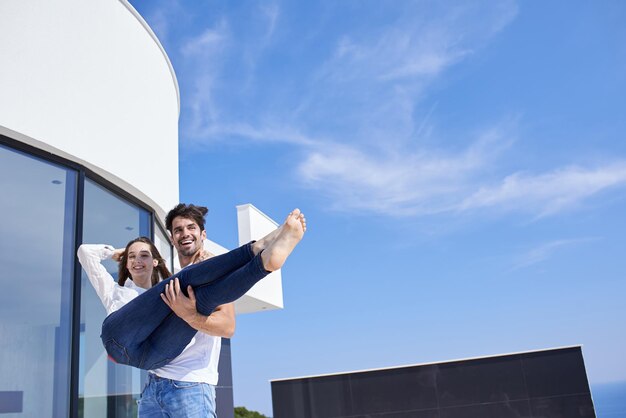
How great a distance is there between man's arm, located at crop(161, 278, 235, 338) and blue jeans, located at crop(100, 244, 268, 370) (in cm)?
3

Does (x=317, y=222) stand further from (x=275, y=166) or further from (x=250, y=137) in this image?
(x=250, y=137)

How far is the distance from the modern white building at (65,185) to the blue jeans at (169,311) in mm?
1579

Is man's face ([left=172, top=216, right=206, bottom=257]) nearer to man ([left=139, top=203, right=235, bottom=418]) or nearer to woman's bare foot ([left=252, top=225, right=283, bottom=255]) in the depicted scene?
man ([left=139, top=203, right=235, bottom=418])

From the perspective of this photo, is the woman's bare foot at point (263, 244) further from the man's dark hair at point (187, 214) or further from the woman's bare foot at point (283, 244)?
the man's dark hair at point (187, 214)

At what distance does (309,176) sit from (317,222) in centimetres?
761

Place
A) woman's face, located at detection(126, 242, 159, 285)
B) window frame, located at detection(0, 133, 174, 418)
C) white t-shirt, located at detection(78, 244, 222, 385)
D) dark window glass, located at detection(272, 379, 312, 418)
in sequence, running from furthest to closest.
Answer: dark window glass, located at detection(272, 379, 312, 418), window frame, located at detection(0, 133, 174, 418), woman's face, located at detection(126, 242, 159, 285), white t-shirt, located at detection(78, 244, 222, 385)

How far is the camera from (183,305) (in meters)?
2.24

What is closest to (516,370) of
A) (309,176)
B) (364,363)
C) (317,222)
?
(309,176)

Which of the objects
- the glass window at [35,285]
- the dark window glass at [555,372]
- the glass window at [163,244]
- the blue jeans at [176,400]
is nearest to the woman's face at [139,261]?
the blue jeans at [176,400]

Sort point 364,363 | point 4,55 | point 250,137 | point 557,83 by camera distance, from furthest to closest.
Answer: point 364,363, point 557,83, point 250,137, point 4,55

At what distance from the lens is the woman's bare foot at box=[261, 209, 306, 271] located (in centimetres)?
218

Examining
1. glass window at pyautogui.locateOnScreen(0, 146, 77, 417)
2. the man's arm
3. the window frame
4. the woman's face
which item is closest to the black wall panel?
the window frame

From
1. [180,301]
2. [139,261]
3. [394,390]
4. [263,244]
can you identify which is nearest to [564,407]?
[394,390]

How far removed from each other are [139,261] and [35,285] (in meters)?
1.44
